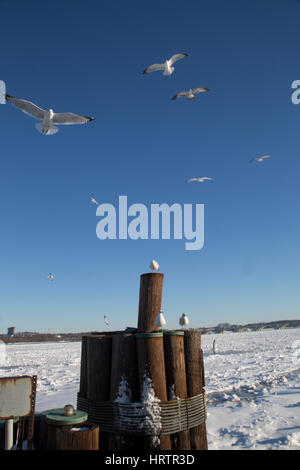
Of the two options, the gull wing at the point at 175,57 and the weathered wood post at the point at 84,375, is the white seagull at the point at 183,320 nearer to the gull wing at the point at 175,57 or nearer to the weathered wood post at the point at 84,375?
the weathered wood post at the point at 84,375

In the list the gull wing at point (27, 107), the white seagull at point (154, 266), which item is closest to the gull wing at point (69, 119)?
the gull wing at point (27, 107)

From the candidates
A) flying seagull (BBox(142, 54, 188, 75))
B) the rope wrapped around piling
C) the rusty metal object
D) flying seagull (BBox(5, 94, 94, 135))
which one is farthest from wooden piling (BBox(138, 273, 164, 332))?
flying seagull (BBox(142, 54, 188, 75))

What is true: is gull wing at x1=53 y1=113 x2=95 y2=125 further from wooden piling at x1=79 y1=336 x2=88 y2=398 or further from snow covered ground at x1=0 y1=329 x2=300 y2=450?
snow covered ground at x1=0 y1=329 x2=300 y2=450

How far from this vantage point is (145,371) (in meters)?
4.22

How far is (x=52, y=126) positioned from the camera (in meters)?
9.66

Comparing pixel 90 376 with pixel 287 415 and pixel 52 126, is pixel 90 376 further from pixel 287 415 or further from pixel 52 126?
pixel 52 126

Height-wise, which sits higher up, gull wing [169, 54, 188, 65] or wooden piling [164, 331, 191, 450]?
gull wing [169, 54, 188, 65]

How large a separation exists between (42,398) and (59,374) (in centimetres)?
522

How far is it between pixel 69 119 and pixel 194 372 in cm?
773

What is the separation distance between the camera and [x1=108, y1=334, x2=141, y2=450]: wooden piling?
4129 millimetres

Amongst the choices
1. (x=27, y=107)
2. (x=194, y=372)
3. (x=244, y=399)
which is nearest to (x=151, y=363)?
(x=194, y=372)

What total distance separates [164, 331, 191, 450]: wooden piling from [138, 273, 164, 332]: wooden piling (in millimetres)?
313

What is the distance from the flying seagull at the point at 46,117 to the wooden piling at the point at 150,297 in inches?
237
